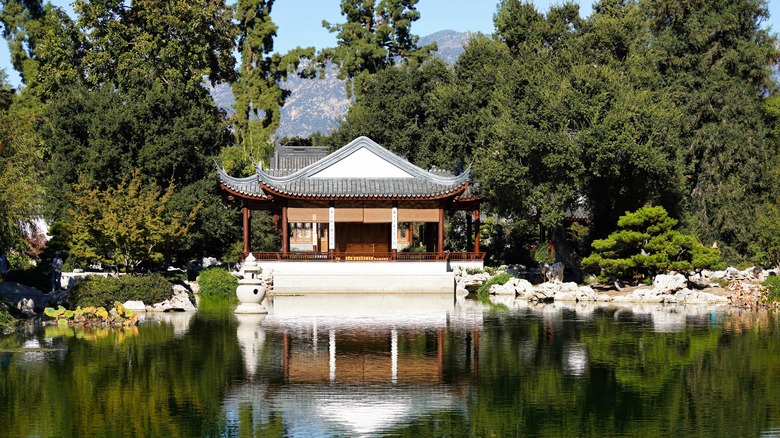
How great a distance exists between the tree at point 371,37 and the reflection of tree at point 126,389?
48.4 meters

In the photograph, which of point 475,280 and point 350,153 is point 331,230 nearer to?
point 350,153

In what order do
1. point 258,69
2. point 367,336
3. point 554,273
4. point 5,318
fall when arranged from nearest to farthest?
point 367,336 → point 5,318 → point 554,273 → point 258,69

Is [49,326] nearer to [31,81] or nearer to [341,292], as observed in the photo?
[341,292]

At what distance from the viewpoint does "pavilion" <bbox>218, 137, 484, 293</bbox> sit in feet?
132

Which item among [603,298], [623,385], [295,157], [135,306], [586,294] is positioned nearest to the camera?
[623,385]

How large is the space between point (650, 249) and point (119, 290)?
18247 millimetres

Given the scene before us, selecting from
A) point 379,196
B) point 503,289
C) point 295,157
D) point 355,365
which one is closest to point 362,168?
point 379,196

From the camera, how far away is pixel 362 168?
4188 cm

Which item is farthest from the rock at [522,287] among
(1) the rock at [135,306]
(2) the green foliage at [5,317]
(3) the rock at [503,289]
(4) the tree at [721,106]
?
(2) the green foliage at [5,317]

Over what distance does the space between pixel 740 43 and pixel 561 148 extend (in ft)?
41.9

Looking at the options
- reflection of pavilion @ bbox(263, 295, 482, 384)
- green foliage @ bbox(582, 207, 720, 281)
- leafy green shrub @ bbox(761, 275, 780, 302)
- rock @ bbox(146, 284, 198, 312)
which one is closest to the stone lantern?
reflection of pavilion @ bbox(263, 295, 482, 384)

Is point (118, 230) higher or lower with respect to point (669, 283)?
higher

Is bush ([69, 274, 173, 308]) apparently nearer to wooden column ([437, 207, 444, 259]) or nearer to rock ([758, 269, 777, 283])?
wooden column ([437, 207, 444, 259])

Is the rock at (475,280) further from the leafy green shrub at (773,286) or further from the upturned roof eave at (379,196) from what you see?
the leafy green shrub at (773,286)
